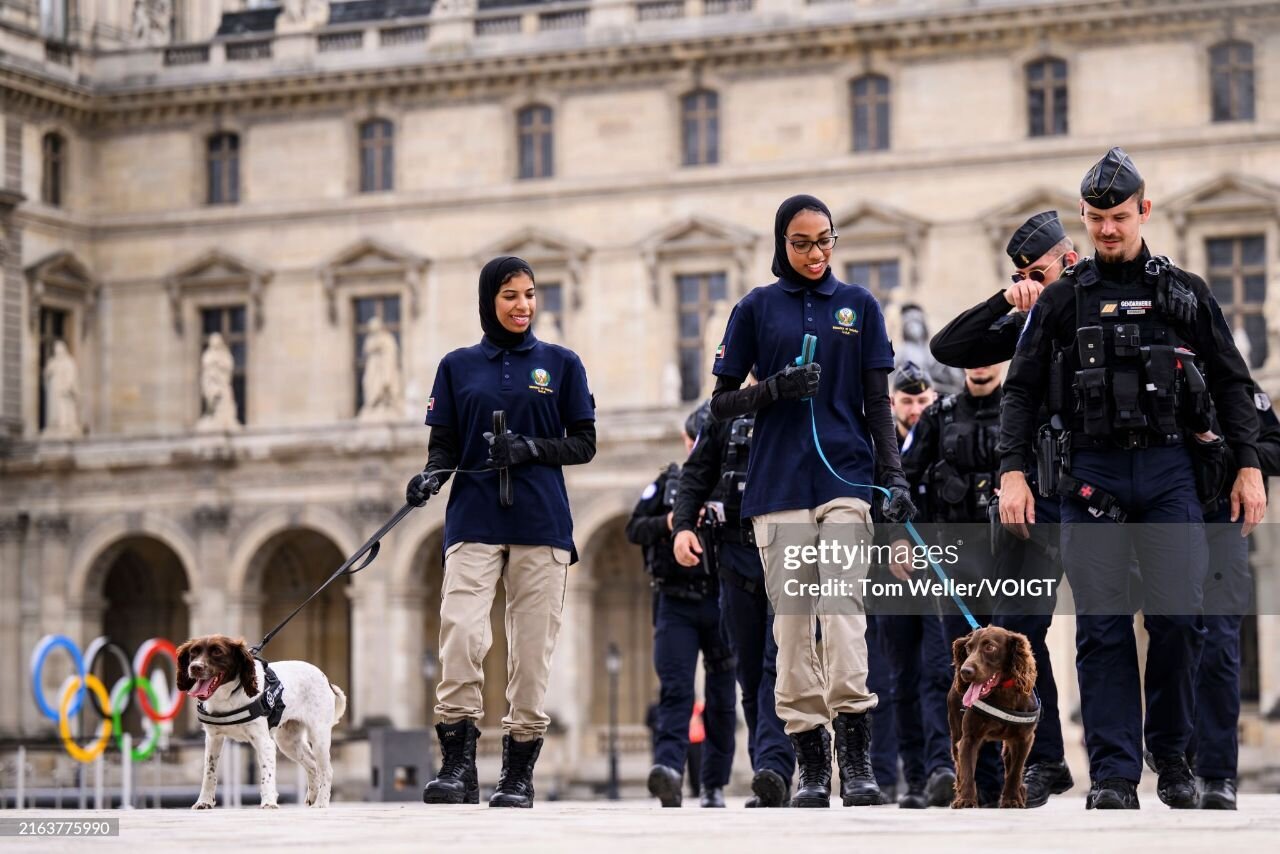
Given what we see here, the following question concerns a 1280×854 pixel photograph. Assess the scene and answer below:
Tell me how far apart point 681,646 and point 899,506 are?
14.3 ft

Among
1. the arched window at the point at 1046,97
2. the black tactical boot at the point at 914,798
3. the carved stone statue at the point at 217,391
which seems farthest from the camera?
the carved stone statue at the point at 217,391

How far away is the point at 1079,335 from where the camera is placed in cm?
1016

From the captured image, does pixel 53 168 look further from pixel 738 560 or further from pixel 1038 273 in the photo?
pixel 1038 273

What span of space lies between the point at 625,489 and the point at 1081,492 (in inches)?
1289

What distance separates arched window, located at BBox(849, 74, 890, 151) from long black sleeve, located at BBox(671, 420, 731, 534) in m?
32.7

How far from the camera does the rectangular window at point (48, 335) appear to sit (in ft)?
159

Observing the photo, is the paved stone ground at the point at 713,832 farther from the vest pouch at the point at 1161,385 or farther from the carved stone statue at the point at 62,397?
the carved stone statue at the point at 62,397

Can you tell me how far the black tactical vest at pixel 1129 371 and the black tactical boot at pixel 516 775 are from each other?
288 centimetres

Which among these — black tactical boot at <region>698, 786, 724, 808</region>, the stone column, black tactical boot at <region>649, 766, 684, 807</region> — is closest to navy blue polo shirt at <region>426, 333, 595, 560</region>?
black tactical boot at <region>698, 786, 724, 808</region>

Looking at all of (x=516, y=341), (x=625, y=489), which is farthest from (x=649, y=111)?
(x=516, y=341)

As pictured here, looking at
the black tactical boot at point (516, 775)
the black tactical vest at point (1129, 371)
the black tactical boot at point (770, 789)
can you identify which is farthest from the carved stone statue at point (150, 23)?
the black tactical vest at point (1129, 371)

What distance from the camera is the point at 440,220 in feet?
158

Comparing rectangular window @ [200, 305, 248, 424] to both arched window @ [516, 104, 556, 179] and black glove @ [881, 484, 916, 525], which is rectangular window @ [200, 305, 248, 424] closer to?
arched window @ [516, 104, 556, 179]

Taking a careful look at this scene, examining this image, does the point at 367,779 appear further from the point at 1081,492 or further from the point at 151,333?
the point at 1081,492
